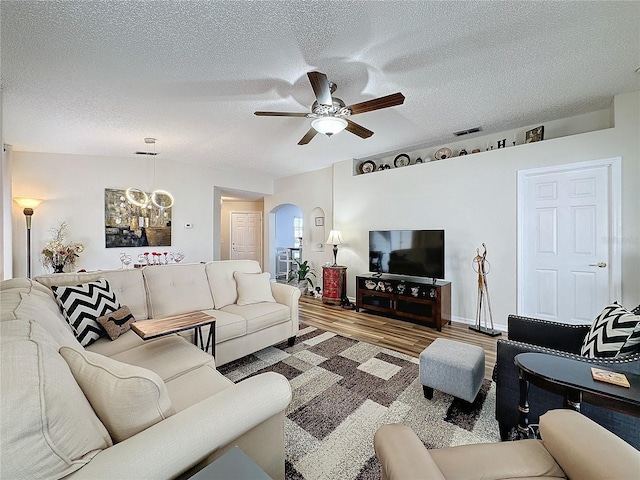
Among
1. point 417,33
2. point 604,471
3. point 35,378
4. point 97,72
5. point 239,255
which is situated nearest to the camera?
point 35,378

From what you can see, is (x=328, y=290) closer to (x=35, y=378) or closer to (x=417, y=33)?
(x=417, y=33)

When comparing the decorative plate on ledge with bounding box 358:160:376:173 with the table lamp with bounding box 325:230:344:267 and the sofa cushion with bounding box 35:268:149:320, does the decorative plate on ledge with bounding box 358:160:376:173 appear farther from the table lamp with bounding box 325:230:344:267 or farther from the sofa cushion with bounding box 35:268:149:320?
the sofa cushion with bounding box 35:268:149:320

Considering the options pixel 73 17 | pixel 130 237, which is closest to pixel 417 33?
pixel 73 17

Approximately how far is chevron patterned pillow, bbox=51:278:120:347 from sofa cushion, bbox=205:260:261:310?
96 cm

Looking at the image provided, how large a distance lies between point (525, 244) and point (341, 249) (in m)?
2.97

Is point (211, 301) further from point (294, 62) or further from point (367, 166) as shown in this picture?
point (367, 166)

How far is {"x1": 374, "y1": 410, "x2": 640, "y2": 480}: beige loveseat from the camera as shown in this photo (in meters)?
0.84

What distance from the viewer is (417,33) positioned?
191 cm

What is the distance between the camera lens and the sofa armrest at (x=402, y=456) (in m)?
0.83

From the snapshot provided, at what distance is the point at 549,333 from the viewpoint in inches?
81.2

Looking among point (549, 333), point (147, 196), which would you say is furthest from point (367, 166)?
point (147, 196)

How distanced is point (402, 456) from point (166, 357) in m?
1.59

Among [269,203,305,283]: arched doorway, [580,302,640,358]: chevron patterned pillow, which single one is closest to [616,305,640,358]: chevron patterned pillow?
[580,302,640,358]: chevron patterned pillow

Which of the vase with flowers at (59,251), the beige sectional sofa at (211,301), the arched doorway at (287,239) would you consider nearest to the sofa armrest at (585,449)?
the beige sectional sofa at (211,301)
